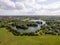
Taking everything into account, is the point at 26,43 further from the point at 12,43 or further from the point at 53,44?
the point at 53,44

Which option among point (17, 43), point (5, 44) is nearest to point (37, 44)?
point (17, 43)


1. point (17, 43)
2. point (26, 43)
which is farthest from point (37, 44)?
point (17, 43)

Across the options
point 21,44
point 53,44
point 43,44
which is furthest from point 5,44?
point 53,44

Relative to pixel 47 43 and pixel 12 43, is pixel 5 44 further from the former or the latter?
pixel 47 43

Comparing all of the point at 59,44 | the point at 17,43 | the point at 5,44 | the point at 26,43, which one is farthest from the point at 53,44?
the point at 5,44

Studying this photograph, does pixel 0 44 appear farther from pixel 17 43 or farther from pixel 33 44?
pixel 33 44
